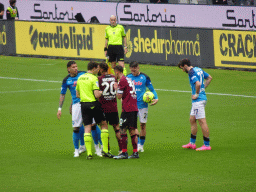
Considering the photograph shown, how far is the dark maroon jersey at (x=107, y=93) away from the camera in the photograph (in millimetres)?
11820

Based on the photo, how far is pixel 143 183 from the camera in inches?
385

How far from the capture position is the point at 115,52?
23.2 m

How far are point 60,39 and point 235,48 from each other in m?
10.3

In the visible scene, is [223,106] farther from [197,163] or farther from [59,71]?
[59,71]

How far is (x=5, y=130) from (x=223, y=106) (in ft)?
24.4

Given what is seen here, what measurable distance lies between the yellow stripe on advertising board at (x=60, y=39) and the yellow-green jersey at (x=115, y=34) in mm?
6252

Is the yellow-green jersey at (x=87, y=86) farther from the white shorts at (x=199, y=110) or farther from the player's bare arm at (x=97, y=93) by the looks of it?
the white shorts at (x=199, y=110)

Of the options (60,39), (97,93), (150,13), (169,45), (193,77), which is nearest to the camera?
(97,93)

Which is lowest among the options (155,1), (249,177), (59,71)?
(249,177)

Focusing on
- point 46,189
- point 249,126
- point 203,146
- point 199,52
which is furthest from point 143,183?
point 199,52

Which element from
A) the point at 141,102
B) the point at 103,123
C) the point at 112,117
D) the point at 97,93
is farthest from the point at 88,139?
the point at 141,102

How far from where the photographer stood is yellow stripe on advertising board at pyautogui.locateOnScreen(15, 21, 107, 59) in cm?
2978

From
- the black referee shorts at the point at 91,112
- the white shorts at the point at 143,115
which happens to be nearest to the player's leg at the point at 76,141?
the black referee shorts at the point at 91,112

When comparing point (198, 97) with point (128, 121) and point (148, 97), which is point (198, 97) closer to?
point (148, 97)
